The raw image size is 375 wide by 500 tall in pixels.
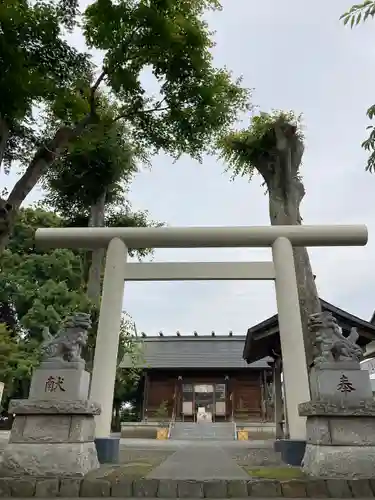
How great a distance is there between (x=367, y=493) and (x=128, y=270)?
4593mm

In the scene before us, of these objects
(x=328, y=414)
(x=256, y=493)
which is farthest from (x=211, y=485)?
(x=328, y=414)

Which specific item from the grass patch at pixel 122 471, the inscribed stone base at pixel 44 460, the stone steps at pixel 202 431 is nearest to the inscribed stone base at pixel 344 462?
the grass patch at pixel 122 471

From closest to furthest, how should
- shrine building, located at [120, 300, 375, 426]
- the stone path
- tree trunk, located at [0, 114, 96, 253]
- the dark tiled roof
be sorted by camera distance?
the stone path
tree trunk, located at [0, 114, 96, 253]
shrine building, located at [120, 300, 375, 426]
the dark tiled roof

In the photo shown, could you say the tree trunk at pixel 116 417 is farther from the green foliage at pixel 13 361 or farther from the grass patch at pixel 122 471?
the grass patch at pixel 122 471

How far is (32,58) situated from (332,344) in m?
6.40

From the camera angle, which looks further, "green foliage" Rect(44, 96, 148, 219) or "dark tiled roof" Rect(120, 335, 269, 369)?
"dark tiled roof" Rect(120, 335, 269, 369)

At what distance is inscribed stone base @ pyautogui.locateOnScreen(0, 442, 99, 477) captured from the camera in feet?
12.6

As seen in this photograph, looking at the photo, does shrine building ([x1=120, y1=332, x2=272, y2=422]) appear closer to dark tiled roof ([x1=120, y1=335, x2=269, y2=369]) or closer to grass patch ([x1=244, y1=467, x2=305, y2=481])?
dark tiled roof ([x1=120, y1=335, x2=269, y2=369])

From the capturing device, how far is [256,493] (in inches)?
136

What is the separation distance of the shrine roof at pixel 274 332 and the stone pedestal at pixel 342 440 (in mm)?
4412

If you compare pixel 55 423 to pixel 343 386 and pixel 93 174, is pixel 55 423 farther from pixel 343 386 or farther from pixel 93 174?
pixel 93 174

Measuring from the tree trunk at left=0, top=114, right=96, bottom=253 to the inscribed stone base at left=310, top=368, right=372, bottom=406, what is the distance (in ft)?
15.9

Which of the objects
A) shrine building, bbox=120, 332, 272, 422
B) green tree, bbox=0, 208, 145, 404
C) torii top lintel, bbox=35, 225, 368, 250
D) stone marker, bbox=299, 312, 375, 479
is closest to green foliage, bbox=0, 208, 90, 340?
green tree, bbox=0, 208, 145, 404

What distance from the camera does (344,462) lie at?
148 inches
